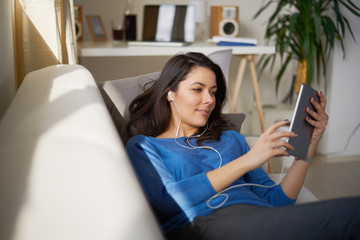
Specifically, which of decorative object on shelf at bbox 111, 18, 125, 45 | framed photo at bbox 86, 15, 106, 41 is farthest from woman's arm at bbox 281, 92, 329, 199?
framed photo at bbox 86, 15, 106, 41

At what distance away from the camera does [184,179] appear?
127cm

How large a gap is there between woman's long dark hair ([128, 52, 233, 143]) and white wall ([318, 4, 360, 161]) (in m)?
1.73

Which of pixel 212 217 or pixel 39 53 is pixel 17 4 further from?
pixel 212 217

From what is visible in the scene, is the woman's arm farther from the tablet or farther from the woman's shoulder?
the woman's shoulder

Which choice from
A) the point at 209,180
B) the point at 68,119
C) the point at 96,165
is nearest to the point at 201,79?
the point at 209,180

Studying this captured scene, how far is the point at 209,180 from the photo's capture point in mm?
1259

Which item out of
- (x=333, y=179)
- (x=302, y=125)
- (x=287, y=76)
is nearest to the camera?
(x=302, y=125)

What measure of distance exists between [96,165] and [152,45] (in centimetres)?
244

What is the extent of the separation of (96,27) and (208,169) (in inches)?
95.6

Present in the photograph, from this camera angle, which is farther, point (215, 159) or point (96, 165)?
point (215, 159)

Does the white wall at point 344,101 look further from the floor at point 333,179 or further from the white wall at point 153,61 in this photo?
the white wall at point 153,61

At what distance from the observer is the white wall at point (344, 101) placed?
3.14m

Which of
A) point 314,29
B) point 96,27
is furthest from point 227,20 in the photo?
point 96,27

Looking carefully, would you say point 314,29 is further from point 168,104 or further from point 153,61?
point 168,104
